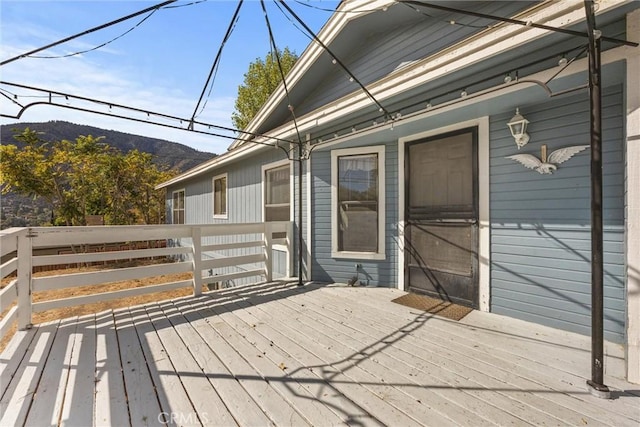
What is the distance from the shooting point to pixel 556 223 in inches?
103

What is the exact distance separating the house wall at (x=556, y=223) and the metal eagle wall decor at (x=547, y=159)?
0.15 ft

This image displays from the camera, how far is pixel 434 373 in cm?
191

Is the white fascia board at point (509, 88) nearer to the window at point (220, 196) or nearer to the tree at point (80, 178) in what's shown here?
the window at point (220, 196)

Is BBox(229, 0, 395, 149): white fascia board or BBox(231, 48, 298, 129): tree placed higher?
BBox(231, 48, 298, 129): tree

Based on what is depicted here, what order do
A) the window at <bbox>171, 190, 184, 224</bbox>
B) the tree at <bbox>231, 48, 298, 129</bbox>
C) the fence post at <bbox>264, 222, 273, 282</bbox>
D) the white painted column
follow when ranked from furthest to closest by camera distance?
1. the tree at <bbox>231, 48, 298, 129</bbox>
2. the window at <bbox>171, 190, 184, 224</bbox>
3. the fence post at <bbox>264, 222, 273, 282</bbox>
4. the white painted column

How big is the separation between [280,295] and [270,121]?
3.99 metres

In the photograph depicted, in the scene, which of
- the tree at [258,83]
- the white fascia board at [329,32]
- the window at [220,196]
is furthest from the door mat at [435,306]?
the tree at [258,83]

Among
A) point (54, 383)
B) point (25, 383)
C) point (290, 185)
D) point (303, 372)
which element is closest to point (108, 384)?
point (54, 383)

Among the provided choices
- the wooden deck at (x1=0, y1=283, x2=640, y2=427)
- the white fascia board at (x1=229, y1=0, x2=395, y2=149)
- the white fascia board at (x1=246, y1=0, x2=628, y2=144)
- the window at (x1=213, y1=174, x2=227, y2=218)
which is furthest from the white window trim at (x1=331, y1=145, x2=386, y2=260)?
the window at (x1=213, y1=174, x2=227, y2=218)

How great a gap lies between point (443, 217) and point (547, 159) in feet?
3.88

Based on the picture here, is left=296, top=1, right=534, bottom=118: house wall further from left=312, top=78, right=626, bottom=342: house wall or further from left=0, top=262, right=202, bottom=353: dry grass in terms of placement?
left=0, top=262, right=202, bottom=353: dry grass

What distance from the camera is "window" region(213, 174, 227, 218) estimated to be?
25.4 feet

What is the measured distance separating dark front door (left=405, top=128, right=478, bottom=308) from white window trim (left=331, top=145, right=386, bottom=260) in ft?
1.17

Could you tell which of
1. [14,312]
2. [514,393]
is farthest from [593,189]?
[14,312]
